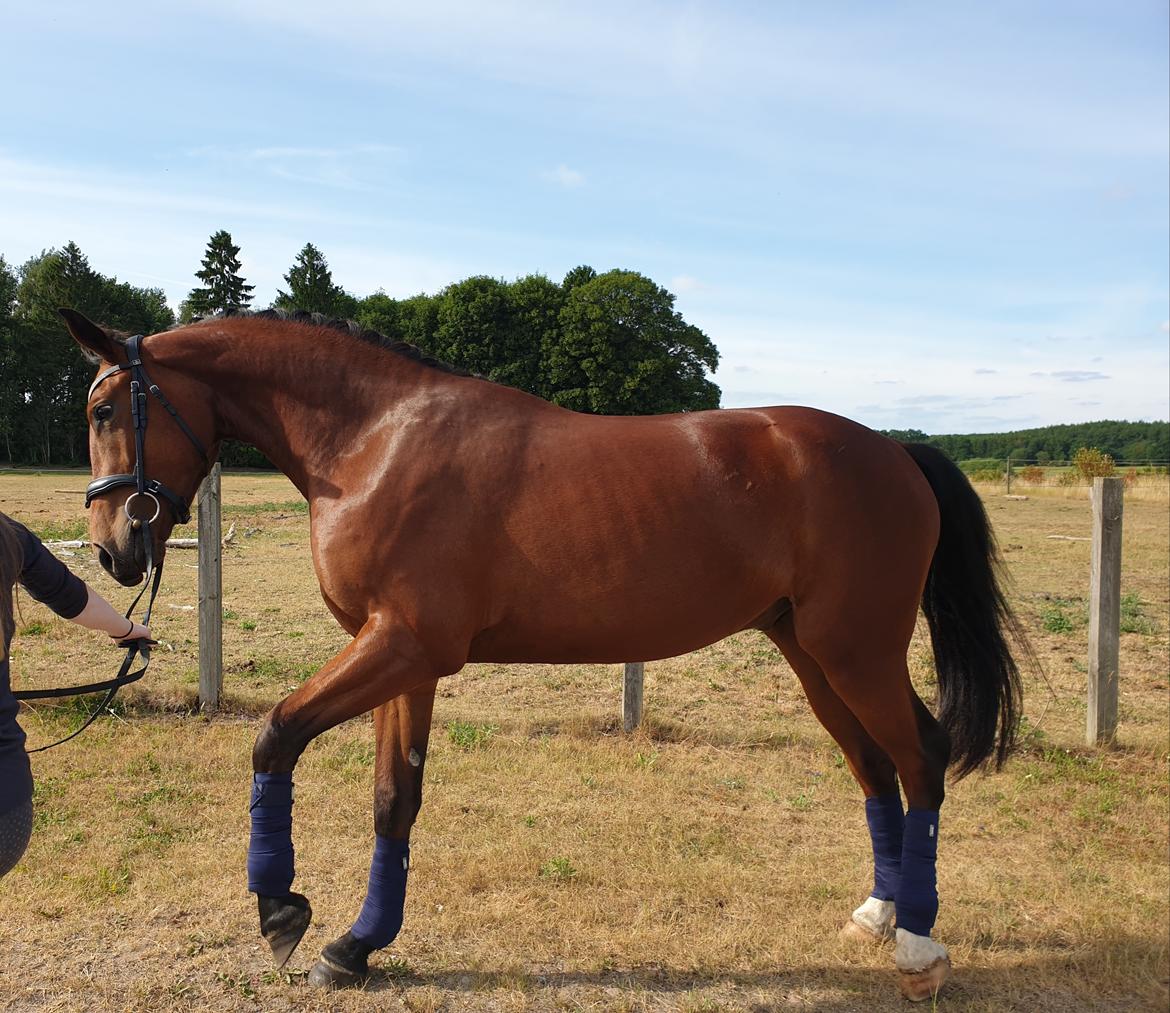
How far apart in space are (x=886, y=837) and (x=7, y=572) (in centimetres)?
358

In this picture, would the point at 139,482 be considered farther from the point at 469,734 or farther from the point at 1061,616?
the point at 1061,616

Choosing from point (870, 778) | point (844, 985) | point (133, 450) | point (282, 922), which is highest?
point (133, 450)

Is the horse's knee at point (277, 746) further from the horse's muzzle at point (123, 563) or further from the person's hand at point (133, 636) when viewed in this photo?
the horse's muzzle at point (123, 563)

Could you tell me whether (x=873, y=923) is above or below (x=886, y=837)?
below

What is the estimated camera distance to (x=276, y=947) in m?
2.97

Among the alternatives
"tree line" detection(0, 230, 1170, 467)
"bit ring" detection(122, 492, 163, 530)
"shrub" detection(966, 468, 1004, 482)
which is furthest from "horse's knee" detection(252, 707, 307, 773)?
"tree line" detection(0, 230, 1170, 467)

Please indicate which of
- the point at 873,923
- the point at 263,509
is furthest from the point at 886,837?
the point at 263,509

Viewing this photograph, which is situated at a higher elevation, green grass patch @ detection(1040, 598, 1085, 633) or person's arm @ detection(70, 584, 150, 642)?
person's arm @ detection(70, 584, 150, 642)

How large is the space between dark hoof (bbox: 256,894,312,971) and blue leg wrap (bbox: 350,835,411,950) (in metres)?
0.43

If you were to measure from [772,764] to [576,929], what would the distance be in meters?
2.36

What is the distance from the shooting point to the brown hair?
2.43m

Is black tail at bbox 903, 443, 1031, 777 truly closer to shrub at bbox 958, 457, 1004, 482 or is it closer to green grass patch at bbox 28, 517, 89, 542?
green grass patch at bbox 28, 517, 89, 542

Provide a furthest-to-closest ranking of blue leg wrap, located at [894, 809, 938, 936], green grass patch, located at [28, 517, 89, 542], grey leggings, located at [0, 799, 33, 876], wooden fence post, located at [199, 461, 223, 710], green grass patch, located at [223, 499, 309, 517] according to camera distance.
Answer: green grass patch, located at [223, 499, 309, 517]
green grass patch, located at [28, 517, 89, 542]
wooden fence post, located at [199, 461, 223, 710]
blue leg wrap, located at [894, 809, 938, 936]
grey leggings, located at [0, 799, 33, 876]

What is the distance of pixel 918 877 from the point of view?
342 cm
